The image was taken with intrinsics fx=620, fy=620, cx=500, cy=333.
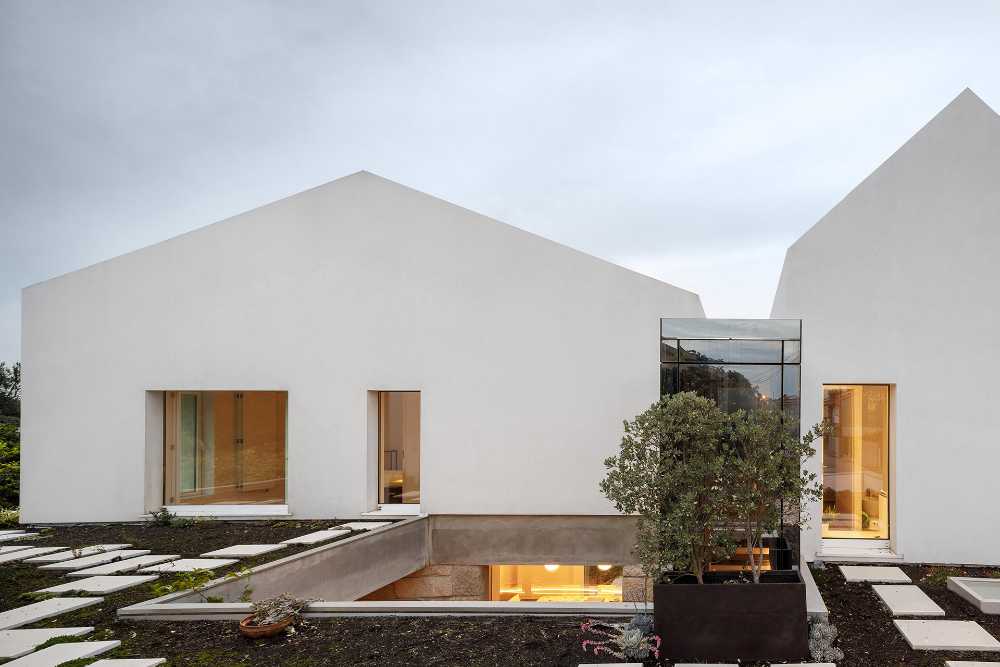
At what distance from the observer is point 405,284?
10.4 meters

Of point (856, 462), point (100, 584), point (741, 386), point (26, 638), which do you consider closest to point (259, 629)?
point (26, 638)

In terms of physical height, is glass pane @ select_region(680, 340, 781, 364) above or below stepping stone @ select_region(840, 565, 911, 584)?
above

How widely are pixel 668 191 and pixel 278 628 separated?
18.9 m

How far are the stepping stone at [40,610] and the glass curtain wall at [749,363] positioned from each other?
758cm

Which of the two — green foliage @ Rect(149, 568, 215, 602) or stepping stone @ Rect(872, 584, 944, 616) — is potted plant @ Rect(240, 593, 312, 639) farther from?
stepping stone @ Rect(872, 584, 944, 616)

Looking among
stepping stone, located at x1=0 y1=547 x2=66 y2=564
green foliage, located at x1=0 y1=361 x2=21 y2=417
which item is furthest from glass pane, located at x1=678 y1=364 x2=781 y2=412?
green foliage, located at x1=0 y1=361 x2=21 y2=417

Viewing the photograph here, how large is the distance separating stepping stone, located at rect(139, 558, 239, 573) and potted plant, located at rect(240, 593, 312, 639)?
1930mm

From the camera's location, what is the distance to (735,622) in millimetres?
4703

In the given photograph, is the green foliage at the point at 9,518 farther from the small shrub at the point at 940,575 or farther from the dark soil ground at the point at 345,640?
the small shrub at the point at 940,575

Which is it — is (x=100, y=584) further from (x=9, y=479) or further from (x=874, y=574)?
(x=874, y=574)

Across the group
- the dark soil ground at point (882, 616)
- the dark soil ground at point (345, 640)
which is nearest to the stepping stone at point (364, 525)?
the dark soil ground at point (345, 640)

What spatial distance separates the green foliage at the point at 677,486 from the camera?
190 inches

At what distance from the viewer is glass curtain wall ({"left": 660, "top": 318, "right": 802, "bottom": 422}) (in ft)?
28.1

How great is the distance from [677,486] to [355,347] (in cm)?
678
